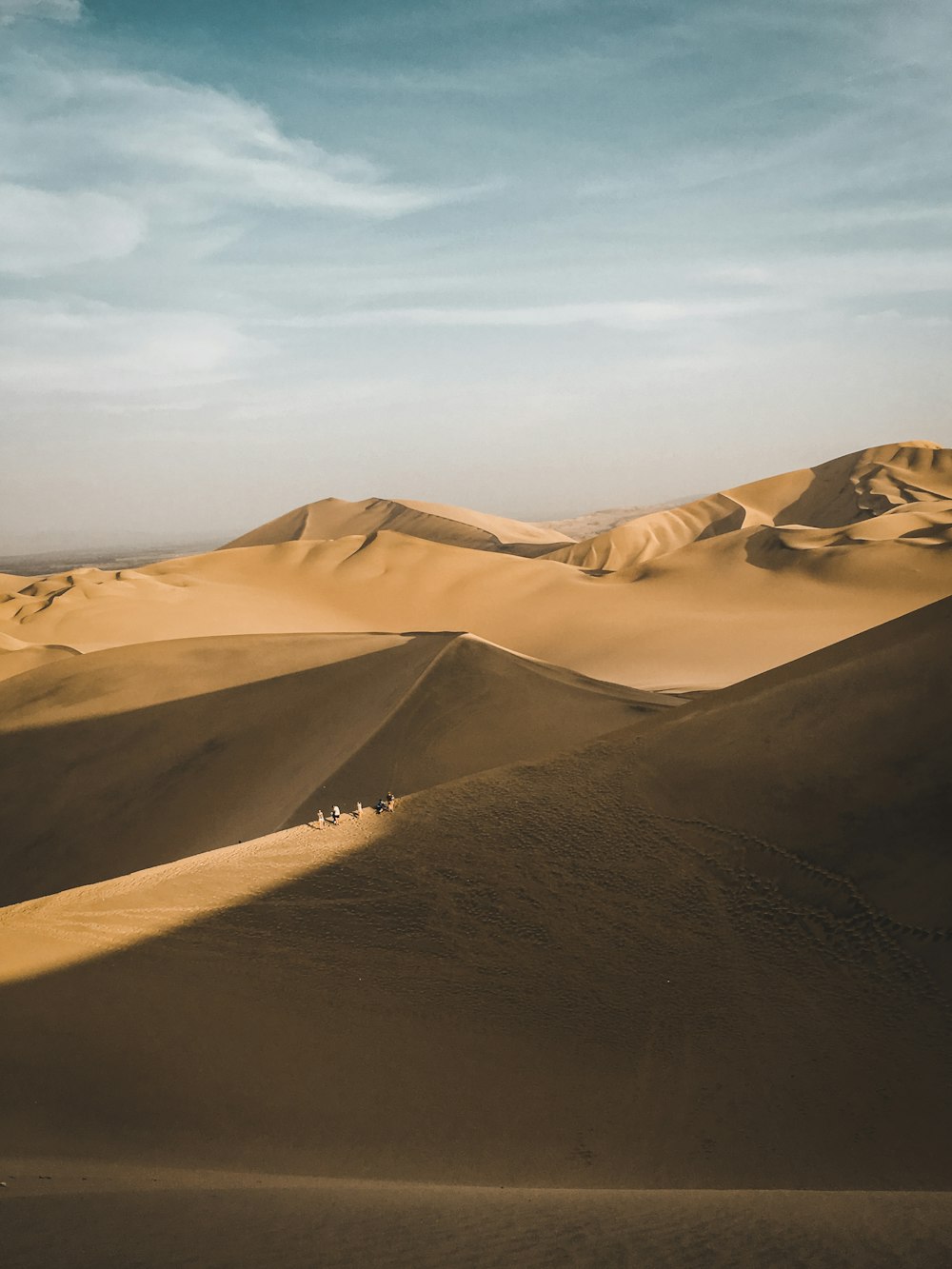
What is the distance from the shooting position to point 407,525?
70062 mm

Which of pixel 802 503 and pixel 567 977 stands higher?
pixel 802 503

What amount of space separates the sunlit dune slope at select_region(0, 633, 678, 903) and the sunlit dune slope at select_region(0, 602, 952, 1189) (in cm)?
390

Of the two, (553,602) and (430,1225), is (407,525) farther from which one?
(430,1225)

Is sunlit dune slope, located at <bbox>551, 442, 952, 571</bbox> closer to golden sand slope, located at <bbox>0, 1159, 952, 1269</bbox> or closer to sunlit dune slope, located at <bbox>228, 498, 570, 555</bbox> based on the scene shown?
sunlit dune slope, located at <bbox>228, 498, 570, 555</bbox>

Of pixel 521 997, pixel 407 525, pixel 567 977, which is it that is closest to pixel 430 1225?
pixel 521 997

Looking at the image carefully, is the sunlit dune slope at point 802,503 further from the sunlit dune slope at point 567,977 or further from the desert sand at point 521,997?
the sunlit dune slope at point 567,977

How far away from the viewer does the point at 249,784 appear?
15.2m

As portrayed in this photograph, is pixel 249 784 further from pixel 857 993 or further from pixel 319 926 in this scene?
pixel 857 993

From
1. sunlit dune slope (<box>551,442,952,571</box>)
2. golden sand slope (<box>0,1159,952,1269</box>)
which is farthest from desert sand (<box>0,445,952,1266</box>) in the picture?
sunlit dune slope (<box>551,442,952,571</box>)

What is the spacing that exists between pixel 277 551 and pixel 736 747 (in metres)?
41.2

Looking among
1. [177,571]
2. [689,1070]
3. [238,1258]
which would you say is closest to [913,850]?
[689,1070]

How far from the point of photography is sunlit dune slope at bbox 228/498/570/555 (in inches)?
2566

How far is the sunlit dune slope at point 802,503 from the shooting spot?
53.0 metres

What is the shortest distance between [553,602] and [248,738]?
21.4 meters
